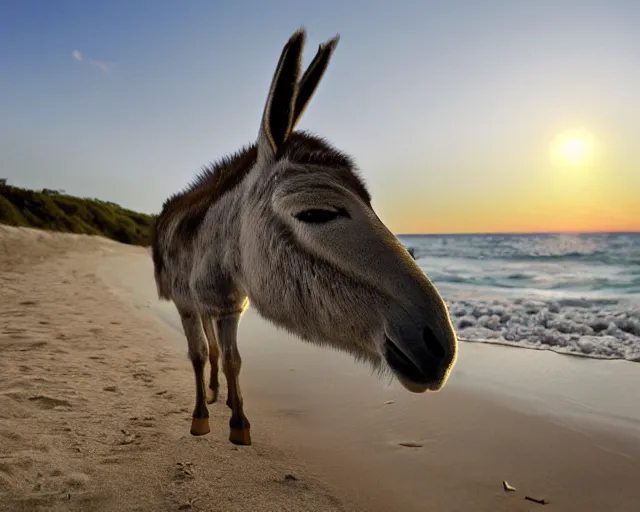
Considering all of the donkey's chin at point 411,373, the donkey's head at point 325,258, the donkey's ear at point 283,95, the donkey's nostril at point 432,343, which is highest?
the donkey's ear at point 283,95

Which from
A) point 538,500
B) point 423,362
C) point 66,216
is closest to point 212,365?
point 538,500

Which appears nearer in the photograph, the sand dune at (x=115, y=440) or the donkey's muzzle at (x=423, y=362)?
the donkey's muzzle at (x=423, y=362)

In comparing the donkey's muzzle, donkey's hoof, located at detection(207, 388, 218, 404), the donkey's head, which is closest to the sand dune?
donkey's hoof, located at detection(207, 388, 218, 404)

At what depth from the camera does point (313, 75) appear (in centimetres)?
212

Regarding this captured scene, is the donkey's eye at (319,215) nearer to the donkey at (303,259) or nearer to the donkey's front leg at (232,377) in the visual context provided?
the donkey at (303,259)

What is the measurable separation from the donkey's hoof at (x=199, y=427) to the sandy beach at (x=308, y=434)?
0.06 meters

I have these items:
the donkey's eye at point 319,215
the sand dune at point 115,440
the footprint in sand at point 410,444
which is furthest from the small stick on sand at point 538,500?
the donkey's eye at point 319,215

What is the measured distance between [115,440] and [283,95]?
240 centimetres

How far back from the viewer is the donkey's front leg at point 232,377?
2.73 metres

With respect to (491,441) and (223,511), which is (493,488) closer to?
(491,441)

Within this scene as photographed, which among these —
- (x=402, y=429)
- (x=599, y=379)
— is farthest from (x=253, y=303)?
(x=599, y=379)

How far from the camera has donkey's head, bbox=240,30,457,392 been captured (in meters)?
1.50

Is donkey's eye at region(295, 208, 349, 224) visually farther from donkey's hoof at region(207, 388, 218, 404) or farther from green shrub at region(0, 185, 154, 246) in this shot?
green shrub at region(0, 185, 154, 246)

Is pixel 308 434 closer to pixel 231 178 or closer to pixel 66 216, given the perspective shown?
pixel 231 178
